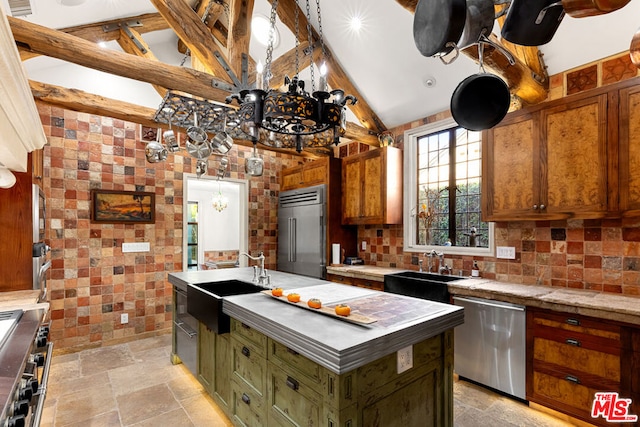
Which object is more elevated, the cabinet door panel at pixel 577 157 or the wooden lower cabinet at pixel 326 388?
the cabinet door panel at pixel 577 157

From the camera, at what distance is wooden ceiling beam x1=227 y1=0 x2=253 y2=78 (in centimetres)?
315

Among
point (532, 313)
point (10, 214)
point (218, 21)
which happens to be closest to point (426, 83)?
point (532, 313)

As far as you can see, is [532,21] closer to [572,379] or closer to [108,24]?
[572,379]

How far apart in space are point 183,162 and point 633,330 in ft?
15.5

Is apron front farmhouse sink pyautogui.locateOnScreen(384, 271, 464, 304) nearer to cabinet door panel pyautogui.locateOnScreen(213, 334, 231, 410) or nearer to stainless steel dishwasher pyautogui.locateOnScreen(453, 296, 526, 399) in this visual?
stainless steel dishwasher pyautogui.locateOnScreen(453, 296, 526, 399)

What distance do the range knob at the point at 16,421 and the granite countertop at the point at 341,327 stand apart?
35.7 inches

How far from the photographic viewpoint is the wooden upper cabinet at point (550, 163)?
2.32 meters

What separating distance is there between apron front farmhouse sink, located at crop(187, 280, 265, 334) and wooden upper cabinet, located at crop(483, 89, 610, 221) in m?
2.30

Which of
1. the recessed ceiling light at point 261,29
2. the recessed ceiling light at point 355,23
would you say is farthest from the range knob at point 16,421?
the recessed ceiling light at point 261,29

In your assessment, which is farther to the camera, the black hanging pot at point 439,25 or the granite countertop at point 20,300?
Result: the granite countertop at point 20,300

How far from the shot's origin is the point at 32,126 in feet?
5.45

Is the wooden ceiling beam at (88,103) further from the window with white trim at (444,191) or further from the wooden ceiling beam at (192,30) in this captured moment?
the window with white trim at (444,191)

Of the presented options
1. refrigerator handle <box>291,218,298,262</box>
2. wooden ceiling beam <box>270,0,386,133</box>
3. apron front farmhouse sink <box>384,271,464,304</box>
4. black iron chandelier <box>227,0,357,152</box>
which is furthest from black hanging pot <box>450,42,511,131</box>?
refrigerator handle <box>291,218,298,262</box>

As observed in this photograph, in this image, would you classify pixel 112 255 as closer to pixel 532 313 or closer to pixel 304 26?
pixel 304 26
